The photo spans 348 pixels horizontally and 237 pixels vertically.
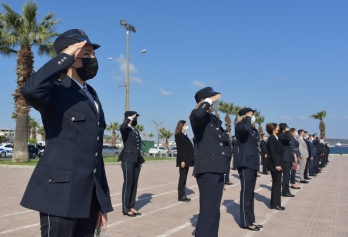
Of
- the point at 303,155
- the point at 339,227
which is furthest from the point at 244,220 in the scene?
the point at 303,155

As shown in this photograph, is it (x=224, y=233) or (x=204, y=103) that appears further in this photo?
(x=224, y=233)

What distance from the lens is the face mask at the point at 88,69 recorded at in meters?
2.70

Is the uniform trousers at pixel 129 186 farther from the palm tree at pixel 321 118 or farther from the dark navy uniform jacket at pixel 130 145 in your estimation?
the palm tree at pixel 321 118

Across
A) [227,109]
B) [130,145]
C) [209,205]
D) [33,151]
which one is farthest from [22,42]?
[227,109]

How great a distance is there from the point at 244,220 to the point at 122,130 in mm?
3139

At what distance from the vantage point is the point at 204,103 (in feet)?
15.8

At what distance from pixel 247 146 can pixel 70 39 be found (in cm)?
504

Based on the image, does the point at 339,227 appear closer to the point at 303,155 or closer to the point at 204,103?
the point at 204,103

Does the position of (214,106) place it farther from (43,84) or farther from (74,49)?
(43,84)

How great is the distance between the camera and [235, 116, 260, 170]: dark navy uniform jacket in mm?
6820

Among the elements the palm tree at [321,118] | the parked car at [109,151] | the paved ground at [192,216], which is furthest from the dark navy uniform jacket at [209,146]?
the palm tree at [321,118]

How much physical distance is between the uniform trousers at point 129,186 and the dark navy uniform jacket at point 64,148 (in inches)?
199

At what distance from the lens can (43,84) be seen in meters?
2.32

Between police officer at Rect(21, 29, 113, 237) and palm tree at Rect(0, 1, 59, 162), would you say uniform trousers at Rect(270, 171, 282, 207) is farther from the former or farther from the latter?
palm tree at Rect(0, 1, 59, 162)
